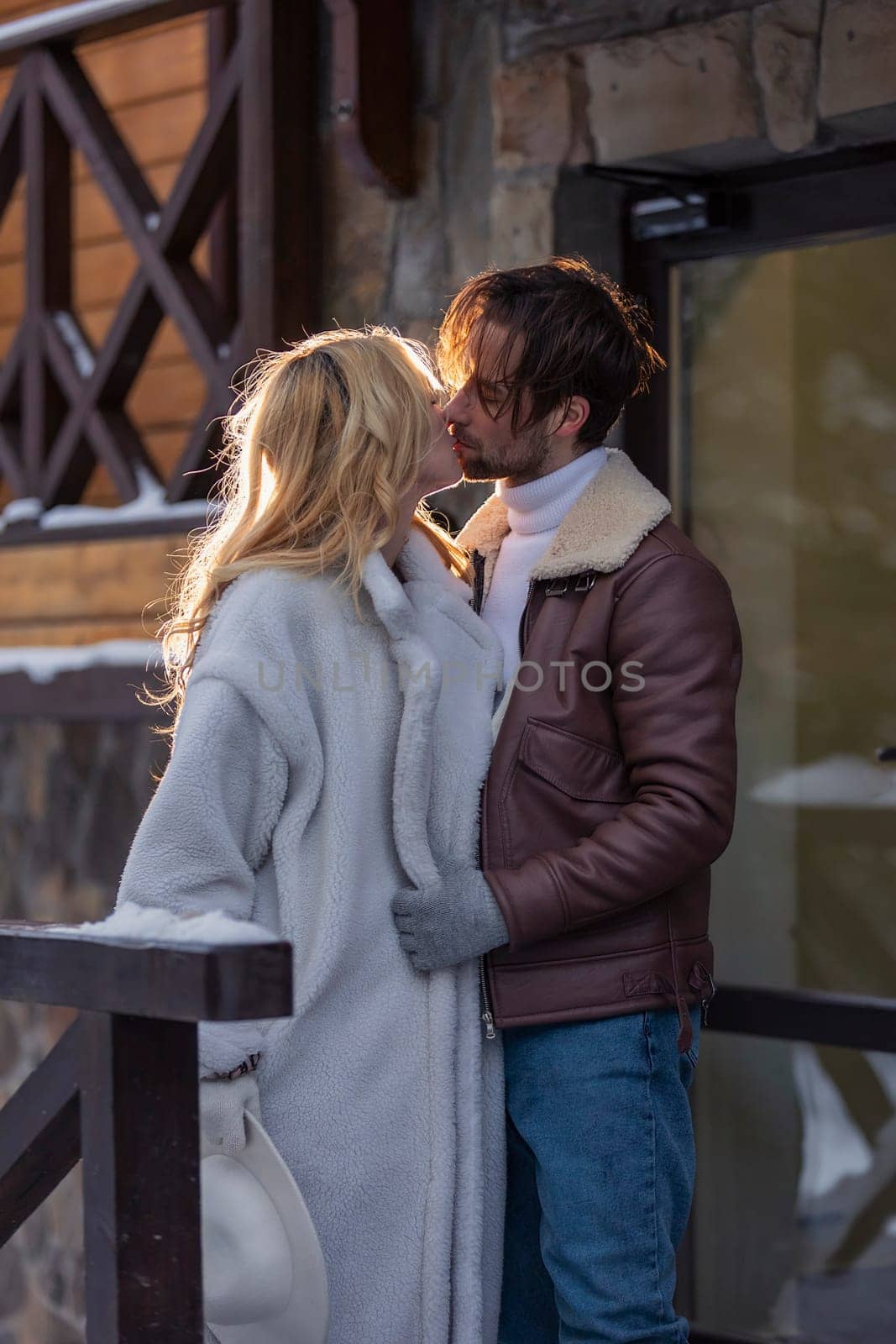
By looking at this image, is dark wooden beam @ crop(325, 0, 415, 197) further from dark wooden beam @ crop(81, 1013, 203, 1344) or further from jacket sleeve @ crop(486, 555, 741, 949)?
dark wooden beam @ crop(81, 1013, 203, 1344)

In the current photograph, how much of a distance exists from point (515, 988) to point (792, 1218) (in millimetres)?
1783

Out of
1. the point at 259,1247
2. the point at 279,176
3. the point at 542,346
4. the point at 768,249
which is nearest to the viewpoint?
the point at 259,1247

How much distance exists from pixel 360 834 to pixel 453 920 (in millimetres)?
160

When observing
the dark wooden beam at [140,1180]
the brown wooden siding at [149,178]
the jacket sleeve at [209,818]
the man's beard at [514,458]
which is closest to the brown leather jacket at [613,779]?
the man's beard at [514,458]

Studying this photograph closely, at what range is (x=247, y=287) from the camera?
345 centimetres

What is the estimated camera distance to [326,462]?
2.13 meters

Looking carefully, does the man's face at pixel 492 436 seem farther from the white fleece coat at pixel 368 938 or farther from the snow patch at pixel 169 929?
the snow patch at pixel 169 929

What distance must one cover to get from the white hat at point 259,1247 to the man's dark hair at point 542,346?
1039 mm

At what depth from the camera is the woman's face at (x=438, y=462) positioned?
7.14 feet

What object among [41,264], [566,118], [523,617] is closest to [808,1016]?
[523,617]

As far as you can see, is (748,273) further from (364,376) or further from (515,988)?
(515,988)

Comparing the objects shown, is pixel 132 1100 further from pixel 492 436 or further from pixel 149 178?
pixel 149 178

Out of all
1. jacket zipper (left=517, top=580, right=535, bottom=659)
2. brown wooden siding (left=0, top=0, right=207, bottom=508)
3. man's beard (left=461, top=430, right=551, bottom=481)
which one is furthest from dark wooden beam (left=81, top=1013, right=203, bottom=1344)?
brown wooden siding (left=0, top=0, right=207, bottom=508)

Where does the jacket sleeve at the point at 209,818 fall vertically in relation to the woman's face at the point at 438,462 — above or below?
below
